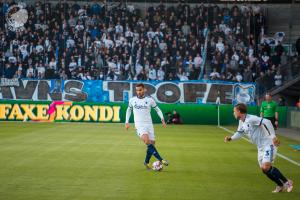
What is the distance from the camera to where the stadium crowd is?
36781 millimetres

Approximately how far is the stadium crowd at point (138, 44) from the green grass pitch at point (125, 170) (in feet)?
41.4

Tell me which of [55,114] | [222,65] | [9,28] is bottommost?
[55,114]

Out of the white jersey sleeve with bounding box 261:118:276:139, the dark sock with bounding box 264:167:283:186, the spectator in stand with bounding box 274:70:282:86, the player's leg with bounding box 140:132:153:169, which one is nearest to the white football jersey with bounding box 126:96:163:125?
the player's leg with bounding box 140:132:153:169

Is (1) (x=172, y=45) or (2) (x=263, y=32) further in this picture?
(2) (x=263, y=32)

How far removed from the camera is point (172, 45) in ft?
123

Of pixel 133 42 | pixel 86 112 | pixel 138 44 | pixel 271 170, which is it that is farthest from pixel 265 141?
pixel 133 42

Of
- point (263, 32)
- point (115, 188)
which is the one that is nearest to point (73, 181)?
point (115, 188)

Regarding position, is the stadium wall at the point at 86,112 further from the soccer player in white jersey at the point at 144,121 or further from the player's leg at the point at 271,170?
the player's leg at the point at 271,170

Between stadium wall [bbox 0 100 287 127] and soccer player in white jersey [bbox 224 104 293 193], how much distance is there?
79.9ft

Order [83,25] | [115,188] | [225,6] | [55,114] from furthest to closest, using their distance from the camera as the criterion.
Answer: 1. [225,6]
2. [83,25]
3. [55,114]
4. [115,188]

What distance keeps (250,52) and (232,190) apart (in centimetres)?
2675

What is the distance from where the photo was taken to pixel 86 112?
3644 cm

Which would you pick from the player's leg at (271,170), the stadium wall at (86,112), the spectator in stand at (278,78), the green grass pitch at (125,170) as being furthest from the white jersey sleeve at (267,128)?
the spectator in stand at (278,78)

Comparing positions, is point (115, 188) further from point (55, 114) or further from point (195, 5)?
point (195, 5)
